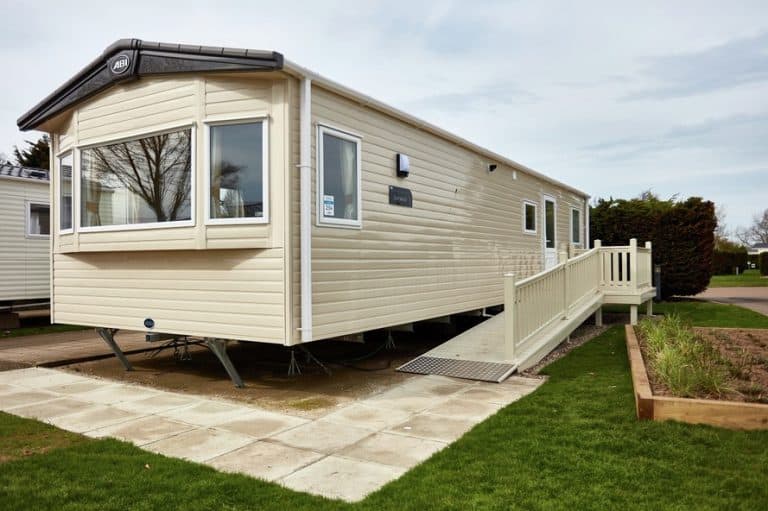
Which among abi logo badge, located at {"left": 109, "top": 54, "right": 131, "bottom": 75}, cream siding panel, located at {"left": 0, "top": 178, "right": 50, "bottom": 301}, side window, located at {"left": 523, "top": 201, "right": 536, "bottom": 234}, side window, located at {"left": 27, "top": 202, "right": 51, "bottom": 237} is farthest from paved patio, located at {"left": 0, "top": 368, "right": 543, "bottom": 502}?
side window, located at {"left": 27, "top": 202, "right": 51, "bottom": 237}

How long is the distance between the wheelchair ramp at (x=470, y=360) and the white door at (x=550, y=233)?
178 inches

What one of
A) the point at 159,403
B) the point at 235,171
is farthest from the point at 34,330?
the point at 235,171

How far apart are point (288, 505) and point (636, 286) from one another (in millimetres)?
8211

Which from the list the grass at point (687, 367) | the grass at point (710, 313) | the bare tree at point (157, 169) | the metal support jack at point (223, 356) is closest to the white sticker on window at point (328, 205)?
the bare tree at point (157, 169)

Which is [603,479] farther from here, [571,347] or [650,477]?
[571,347]

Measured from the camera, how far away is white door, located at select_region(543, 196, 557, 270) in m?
12.2

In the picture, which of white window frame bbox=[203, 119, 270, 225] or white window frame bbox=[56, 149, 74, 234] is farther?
white window frame bbox=[56, 149, 74, 234]

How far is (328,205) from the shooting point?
5.83 metres

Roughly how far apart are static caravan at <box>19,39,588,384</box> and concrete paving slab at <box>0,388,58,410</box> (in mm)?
1131

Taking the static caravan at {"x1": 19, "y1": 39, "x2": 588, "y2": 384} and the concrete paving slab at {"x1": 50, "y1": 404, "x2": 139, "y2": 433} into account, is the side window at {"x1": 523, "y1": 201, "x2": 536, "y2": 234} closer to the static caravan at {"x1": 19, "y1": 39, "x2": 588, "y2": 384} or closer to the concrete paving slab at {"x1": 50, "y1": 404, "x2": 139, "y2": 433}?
the static caravan at {"x1": 19, "y1": 39, "x2": 588, "y2": 384}

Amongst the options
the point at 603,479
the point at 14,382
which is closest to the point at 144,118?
the point at 14,382

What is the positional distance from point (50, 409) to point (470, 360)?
443 centimetres

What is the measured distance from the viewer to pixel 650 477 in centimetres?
324

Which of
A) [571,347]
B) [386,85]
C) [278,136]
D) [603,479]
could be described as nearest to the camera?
[603,479]
